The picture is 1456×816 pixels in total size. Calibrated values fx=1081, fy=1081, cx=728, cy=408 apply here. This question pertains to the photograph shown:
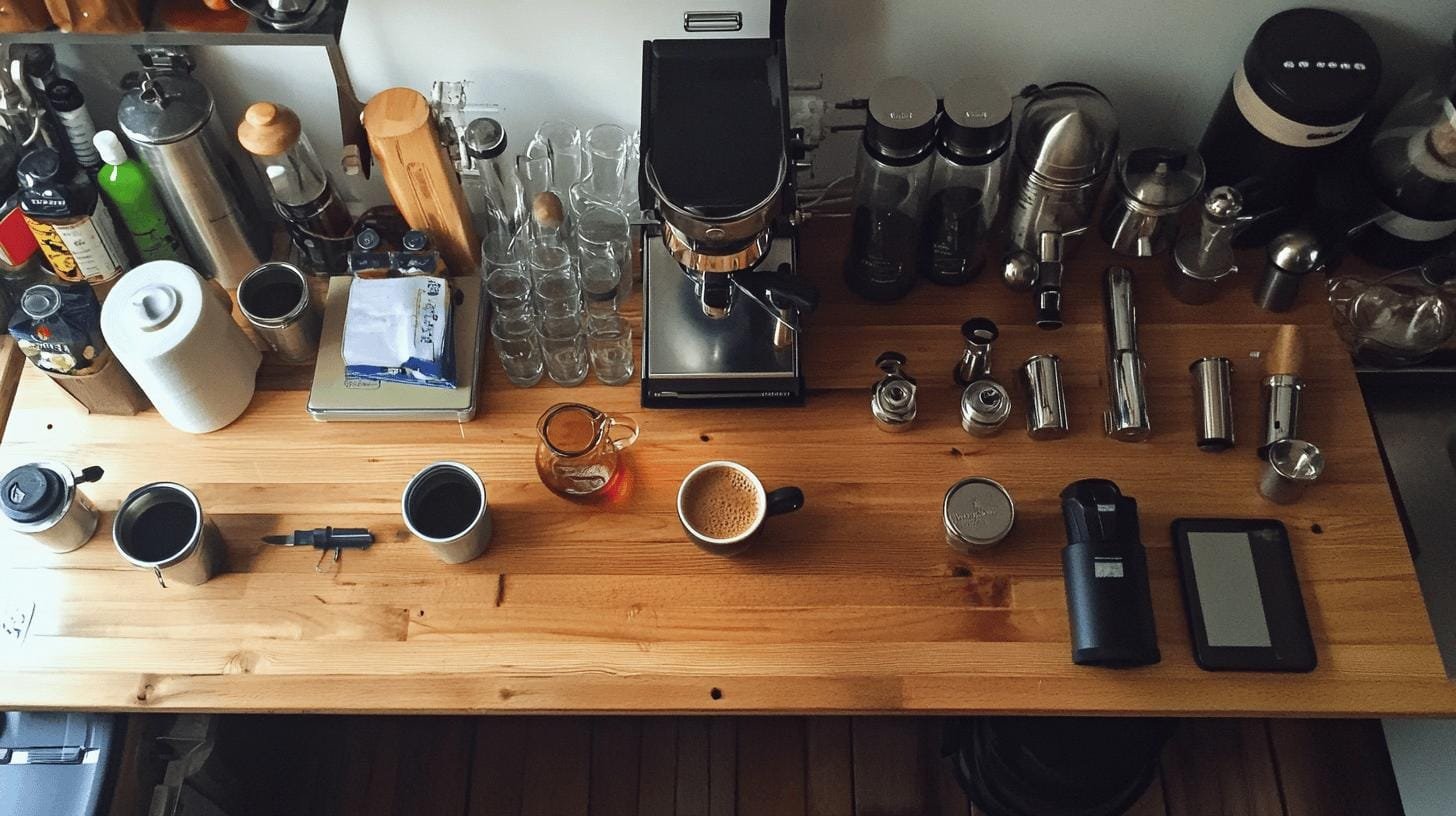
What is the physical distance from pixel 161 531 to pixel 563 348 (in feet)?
1.59

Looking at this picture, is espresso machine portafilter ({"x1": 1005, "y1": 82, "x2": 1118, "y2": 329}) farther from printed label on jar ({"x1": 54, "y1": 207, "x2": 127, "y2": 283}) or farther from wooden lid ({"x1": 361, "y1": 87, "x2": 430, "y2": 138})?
printed label on jar ({"x1": 54, "y1": 207, "x2": 127, "y2": 283})

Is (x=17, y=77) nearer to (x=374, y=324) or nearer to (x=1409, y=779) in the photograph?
(x=374, y=324)

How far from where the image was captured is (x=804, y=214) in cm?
140

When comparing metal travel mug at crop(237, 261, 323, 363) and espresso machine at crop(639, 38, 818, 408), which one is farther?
metal travel mug at crop(237, 261, 323, 363)

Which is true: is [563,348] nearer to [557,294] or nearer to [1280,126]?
[557,294]

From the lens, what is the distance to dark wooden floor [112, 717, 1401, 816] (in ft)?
5.74

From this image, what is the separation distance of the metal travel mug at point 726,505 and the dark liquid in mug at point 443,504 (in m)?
0.23

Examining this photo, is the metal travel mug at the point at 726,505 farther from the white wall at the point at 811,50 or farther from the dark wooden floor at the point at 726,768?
the dark wooden floor at the point at 726,768

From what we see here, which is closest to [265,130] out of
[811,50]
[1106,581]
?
[811,50]

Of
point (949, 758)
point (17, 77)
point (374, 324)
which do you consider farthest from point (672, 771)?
point (17, 77)

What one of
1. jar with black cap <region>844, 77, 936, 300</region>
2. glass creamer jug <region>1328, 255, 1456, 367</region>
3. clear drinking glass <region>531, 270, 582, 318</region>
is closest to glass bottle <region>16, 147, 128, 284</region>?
clear drinking glass <region>531, 270, 582, 318</region>

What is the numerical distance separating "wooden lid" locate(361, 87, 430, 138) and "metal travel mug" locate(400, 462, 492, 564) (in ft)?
1.20

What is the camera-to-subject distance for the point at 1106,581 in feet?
3.71

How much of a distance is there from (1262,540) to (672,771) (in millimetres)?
1010
